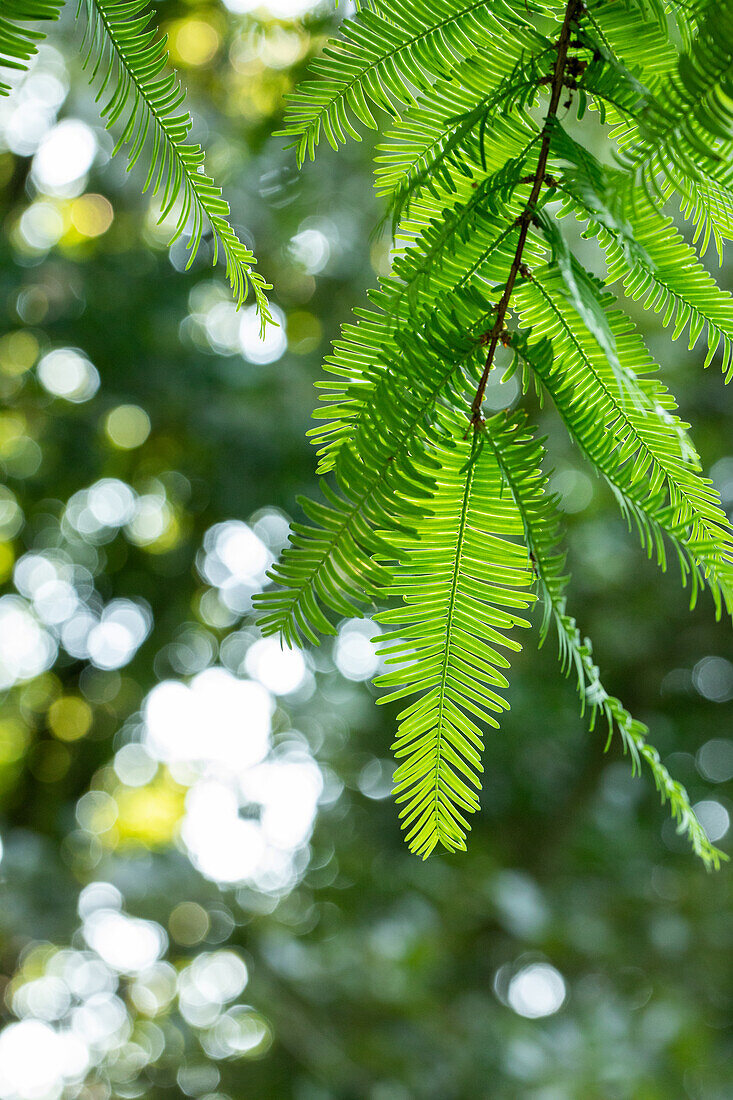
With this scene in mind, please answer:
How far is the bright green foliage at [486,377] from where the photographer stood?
0.77 feet

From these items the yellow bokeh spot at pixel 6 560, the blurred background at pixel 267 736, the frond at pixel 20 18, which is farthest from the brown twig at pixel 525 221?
the yellow bokeh spot at pixel 6 560

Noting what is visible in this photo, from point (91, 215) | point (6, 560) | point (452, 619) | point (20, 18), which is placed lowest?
point (6, 560)

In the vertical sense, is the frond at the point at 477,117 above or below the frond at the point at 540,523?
above

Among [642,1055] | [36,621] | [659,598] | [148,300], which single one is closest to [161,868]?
[36,621]

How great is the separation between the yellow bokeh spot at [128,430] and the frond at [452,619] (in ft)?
7.39

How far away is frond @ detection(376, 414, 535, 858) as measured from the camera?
26 centimetres

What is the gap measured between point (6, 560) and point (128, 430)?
25.5 inches

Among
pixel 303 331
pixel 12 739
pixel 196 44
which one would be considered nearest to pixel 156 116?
pixel 196 44

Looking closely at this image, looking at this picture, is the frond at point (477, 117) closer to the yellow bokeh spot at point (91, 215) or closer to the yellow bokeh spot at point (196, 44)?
the yellow bokeh spot at point (196, 44)

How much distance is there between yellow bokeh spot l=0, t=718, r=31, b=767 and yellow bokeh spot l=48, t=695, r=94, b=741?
0.14m

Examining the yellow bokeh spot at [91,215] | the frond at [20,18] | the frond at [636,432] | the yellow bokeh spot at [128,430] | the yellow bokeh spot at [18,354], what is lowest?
the yellow bokeh spot at [128,430]

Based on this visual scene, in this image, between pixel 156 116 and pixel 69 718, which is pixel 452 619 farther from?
pixel 69 718

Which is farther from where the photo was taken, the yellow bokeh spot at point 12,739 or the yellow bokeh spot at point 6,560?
the yellow bokeh spot at point 12,739

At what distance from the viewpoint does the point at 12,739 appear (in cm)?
307
